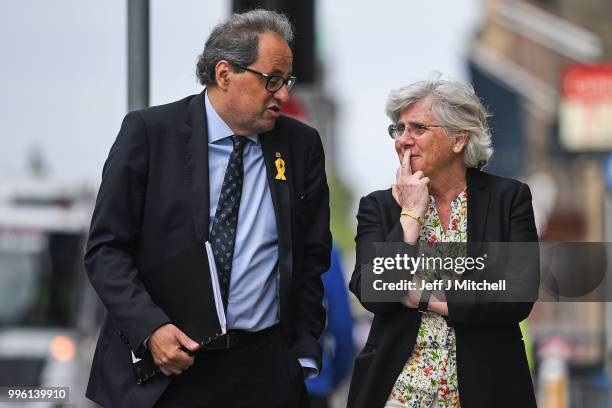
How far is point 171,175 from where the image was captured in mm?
4234

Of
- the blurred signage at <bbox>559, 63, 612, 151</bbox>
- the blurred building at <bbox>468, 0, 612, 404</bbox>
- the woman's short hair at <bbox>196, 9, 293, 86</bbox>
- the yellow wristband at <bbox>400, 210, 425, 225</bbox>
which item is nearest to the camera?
the yellow wristband at <bbox>400, 210, 425, 225</bbox>

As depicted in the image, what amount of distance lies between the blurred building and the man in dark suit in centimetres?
1311

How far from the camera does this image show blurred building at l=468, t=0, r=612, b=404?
19539 mm

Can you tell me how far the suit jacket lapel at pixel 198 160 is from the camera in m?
4.18

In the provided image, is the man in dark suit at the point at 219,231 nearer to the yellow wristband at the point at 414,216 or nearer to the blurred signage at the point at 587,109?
the yellow wristband at the point at 414,216

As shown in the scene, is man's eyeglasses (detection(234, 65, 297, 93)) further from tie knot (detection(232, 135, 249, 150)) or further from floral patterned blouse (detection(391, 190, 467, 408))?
floral patterned blouse (detection(391, 190, 467, 408))

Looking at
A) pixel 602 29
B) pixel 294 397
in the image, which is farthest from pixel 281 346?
pixel 602 29

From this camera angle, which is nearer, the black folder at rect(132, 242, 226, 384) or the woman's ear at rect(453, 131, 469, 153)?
the black folder at rect(132, 242, 226, 384)

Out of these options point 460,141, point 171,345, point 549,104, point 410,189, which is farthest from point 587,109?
point 171,345

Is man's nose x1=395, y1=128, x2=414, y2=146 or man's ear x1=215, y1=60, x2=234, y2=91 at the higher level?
man's ear x1=215, y1=60, x2=234, y2=91

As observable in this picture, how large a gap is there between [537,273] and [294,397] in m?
0.87

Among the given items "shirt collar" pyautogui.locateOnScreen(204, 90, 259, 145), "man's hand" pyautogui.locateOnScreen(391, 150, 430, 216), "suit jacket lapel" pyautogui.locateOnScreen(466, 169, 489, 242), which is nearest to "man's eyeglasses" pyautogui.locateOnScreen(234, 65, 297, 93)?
"shirt collar" pyautogui.locateOnScreen(204, 90, 259, 145)

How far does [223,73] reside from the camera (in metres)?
4.32

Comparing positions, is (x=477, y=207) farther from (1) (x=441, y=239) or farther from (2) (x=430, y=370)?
(2) (x=430, y=370)
